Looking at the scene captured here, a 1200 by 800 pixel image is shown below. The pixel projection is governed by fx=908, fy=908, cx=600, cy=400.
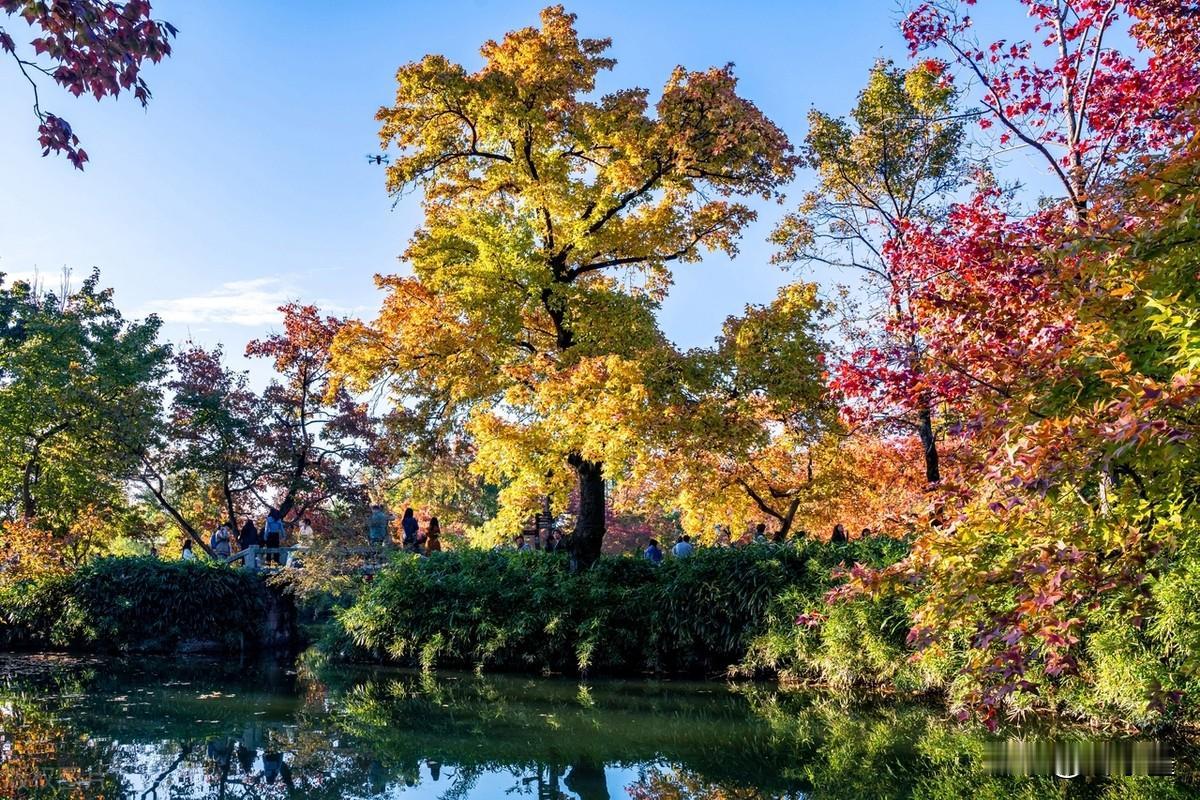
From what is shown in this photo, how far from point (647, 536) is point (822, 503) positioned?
19851 millimetres

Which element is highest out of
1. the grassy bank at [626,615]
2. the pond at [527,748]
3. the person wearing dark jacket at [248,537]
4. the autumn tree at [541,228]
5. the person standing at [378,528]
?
the autumn tree at [541,228]

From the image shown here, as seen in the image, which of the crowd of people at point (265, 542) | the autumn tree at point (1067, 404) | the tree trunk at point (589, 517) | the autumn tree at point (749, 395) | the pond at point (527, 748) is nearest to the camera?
the autumn tree at point (1067, 404)

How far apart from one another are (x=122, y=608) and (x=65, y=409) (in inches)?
278

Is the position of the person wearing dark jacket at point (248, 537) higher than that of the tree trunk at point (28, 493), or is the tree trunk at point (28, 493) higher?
the tree trunk at point (28, 493)

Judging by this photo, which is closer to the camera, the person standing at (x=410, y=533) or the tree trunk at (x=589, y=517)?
the tree trunk at (x=589, y=517)

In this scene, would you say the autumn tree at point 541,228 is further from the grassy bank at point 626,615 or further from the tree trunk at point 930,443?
the tree trunk at point 930,443

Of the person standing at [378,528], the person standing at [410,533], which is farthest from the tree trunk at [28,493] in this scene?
the person standing at [410,533]

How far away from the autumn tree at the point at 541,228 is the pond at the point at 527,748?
4589 millimetres

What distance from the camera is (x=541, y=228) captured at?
1518 cm

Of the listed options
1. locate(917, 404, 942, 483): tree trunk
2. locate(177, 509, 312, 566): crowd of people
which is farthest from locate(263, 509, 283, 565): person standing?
locate(917, 404, 942, 483): tree trunk

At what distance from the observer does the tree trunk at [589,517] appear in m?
A: 15.2

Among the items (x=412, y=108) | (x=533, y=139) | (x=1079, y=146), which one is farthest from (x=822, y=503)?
(x=1079, y=146)

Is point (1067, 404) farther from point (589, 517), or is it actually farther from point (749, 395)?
point (589, 517)

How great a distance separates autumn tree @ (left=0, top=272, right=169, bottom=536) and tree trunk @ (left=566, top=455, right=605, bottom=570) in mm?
12409
